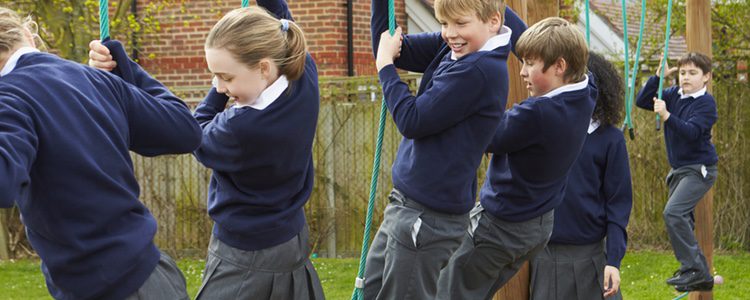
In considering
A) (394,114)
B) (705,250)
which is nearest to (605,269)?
(394,114)

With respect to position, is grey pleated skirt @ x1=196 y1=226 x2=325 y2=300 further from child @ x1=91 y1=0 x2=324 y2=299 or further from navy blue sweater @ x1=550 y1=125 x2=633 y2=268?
navy blue sweater @ x1=550 y1=125 x2=633 y2=268

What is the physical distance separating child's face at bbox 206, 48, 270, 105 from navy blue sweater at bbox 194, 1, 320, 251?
0.16 feet

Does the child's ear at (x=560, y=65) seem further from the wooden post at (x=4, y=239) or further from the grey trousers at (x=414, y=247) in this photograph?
the wooden post at (x=4, y=239)

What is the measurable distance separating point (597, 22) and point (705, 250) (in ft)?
27.9

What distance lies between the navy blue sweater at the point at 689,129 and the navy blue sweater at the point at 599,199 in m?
2.89

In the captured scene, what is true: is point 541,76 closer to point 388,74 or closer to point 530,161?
point 530,161

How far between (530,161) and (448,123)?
589 millimetres

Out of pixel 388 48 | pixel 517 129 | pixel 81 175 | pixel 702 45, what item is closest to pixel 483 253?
pixel 517 129

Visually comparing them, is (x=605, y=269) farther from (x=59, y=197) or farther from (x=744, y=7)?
(x=744, y=7)

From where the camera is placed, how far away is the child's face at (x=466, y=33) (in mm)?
3678

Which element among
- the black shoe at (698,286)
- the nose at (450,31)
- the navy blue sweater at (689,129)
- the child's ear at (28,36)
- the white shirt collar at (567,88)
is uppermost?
the child's ear at (28,36)

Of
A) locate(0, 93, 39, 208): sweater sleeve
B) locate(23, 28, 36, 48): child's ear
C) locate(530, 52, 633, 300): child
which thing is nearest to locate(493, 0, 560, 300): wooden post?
locate(530, 52, 633, 300): child

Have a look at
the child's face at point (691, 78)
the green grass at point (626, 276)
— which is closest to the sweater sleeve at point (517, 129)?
the child's face at point (691, 78)

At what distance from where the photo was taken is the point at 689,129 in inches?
295
